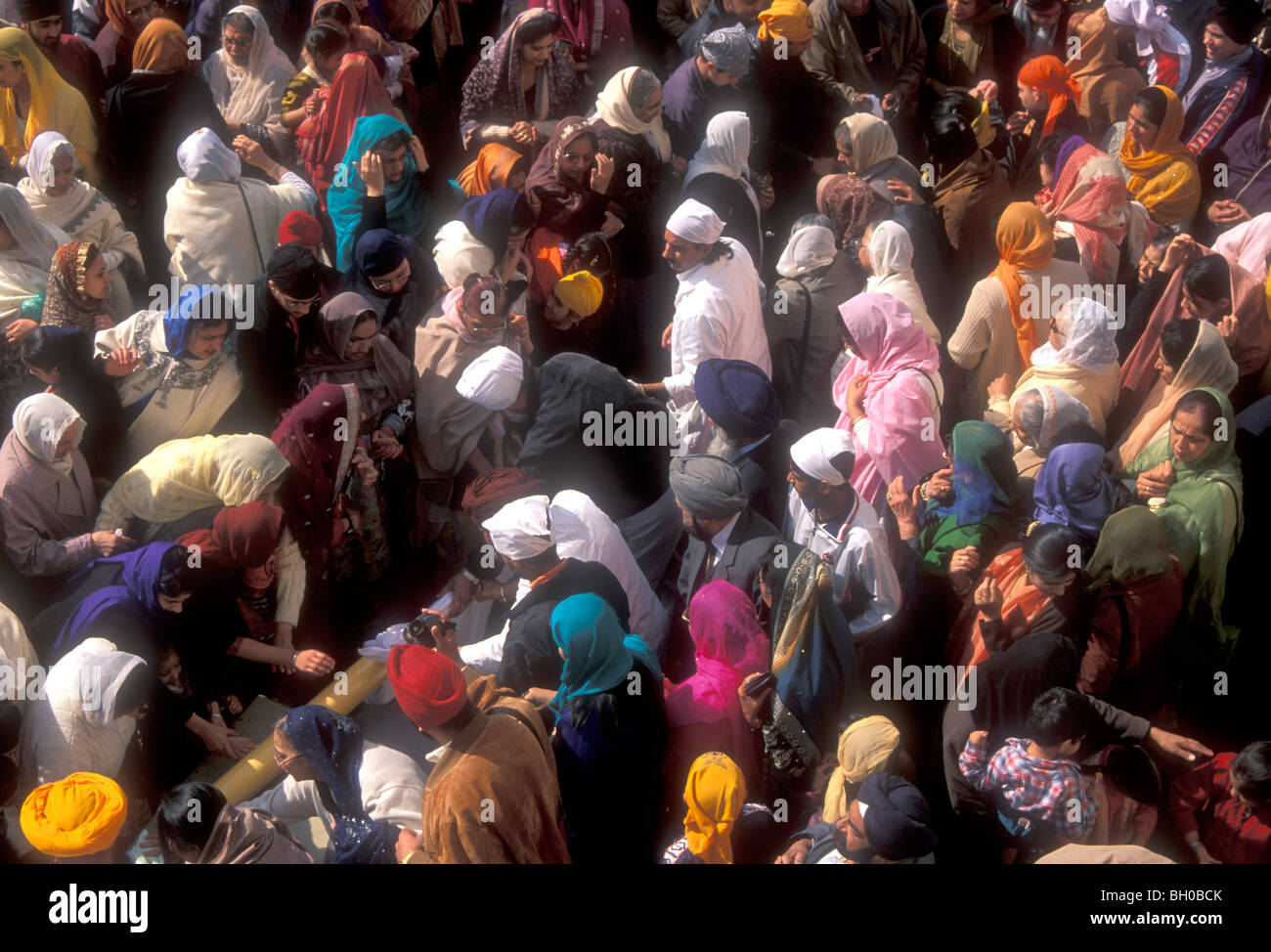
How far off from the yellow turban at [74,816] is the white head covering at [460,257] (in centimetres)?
267

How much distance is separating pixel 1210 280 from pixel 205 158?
4.43 m

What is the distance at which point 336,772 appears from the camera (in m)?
4.13

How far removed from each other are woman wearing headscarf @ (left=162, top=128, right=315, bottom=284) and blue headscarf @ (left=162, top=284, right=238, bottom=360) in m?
0.72

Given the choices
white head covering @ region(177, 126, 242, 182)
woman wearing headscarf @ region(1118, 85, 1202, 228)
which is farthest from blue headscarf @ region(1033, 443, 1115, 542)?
white head covering @ region(177, 126, 242, 182)

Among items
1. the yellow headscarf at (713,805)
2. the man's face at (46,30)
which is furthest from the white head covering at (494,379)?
the man's face at (46,30)

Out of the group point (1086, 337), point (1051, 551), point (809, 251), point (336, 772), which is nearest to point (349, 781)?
point (336, 772)

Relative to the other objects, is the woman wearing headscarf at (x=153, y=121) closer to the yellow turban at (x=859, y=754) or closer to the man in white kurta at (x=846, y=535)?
the man in white kurta at (x=846, y=535)

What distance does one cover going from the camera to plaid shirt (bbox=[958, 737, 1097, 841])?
4109mm

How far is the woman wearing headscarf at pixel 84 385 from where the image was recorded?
506 cm

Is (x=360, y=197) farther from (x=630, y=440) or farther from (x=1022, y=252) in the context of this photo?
(x=1022, y=252)

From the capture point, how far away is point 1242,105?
22.2ft

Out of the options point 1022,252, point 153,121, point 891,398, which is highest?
point 153,121

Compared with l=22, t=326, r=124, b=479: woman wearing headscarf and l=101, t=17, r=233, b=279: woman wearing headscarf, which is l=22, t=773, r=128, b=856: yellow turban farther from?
l=101, t=17, r=233, b=279: woman wearing headscarf

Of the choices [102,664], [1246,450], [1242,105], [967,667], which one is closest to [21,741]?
[102,664]
